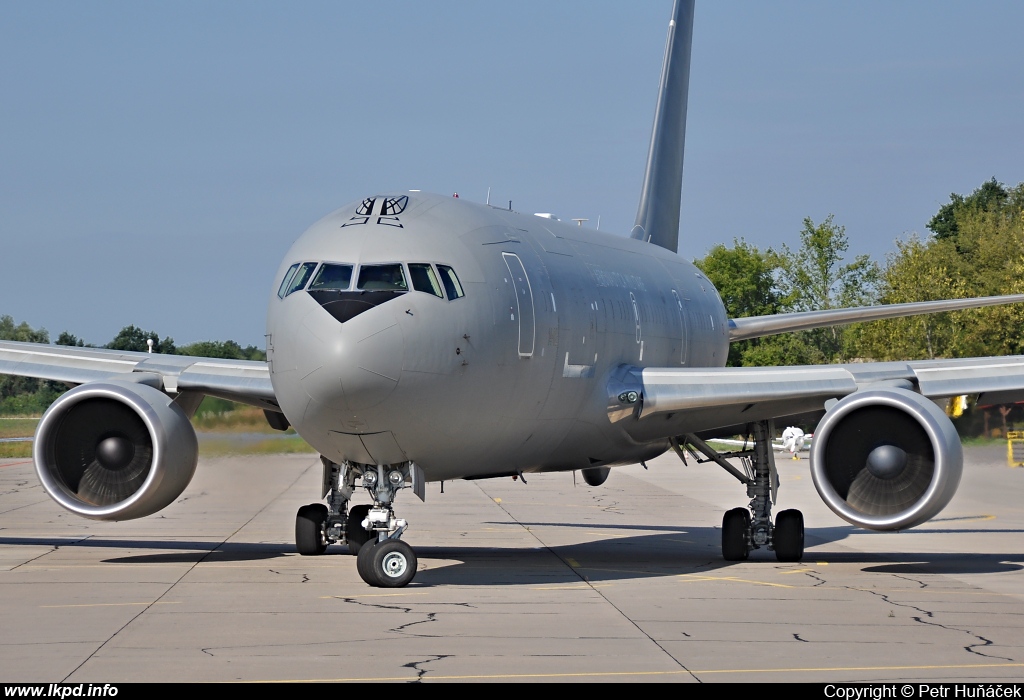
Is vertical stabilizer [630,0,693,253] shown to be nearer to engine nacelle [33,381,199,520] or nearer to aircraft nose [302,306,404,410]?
engine nacelle [33,381,199,520]

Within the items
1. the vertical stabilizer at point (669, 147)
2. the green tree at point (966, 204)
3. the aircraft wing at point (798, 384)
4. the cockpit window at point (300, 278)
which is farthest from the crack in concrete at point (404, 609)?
the green tree at point (966, 204)

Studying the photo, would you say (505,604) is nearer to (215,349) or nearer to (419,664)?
(419,664)

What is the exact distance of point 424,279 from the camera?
45.2 feet

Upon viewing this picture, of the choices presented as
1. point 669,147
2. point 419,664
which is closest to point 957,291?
point 669,147

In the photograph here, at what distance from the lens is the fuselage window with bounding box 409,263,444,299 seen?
13682 millimetres

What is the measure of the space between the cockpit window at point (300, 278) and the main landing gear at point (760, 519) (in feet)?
24.2

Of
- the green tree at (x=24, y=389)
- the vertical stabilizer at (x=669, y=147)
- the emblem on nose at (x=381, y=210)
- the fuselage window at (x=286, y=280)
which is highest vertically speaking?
the vertical stabilizer at (x=669, y=147)

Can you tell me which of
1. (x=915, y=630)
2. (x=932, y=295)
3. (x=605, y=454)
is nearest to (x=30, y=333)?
(x=932, y=295)

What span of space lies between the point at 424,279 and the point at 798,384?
527 cm

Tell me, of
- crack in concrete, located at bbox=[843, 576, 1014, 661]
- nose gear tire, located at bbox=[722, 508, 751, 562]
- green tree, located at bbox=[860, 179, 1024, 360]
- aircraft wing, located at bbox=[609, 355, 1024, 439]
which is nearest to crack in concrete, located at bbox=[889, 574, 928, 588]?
crack in concrete, located at bbox=[843, 576, 1014, 661]

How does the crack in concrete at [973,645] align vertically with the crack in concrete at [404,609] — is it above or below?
above

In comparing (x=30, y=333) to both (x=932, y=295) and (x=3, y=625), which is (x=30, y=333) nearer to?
(x=932, y=295)

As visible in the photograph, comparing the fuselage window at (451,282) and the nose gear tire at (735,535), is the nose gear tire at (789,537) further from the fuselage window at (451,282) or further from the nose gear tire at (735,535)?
the fuselage window at (451,282)

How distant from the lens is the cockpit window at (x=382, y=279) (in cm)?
1356
